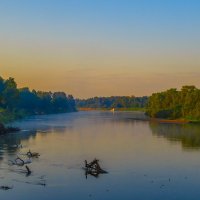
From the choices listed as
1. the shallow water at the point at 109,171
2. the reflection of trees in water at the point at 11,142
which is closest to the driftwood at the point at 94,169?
the shallow water at the point at 109,171

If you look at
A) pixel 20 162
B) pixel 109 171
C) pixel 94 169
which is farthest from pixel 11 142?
pixel 109 171

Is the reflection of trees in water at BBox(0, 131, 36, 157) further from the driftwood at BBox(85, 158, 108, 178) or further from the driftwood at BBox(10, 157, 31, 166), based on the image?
the driftwood at BBox(85, 158, 108, 178)

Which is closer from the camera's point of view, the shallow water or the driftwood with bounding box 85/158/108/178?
the shallow water

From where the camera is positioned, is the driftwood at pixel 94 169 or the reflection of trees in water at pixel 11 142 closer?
the driftwood at pixel 94 169

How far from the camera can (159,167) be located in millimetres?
63344

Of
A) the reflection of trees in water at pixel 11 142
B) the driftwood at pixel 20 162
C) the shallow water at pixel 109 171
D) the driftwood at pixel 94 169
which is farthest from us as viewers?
the reflection of trees in water at pixel 11 142

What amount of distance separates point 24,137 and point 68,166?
4726 centimetres

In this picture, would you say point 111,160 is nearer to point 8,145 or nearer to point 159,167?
point 159,167

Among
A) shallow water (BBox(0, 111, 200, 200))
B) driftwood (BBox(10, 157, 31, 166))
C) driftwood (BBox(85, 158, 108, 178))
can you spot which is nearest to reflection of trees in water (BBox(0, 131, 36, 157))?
shallow water (BBox(0, 111, 200, 200))

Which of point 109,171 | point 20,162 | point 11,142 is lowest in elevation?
point 109,171

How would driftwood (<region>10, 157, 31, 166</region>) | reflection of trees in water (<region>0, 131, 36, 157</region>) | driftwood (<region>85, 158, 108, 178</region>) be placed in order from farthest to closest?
1. reflection of trees in water (<region>0, 131, 36, 157</region>)
2. driftwood (<region>10, 157, 31, 166</region>)
3. driftwood (<region>85, 158, 108, 178</region>)

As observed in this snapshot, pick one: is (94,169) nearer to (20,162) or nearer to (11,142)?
(20,162)

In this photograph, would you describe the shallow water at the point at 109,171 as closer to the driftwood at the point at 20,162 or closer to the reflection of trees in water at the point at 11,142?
the reflection of trees in water at the point at 11,142

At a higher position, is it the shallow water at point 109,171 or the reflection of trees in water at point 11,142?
the reflection of trees in water at point 11,142
